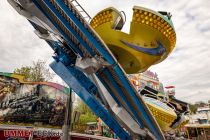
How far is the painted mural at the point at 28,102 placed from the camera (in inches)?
709

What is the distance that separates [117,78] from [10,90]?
17.3 meters

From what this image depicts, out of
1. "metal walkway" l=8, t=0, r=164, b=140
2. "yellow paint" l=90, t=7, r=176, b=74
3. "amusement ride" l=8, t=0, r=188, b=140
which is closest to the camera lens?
"metal walkway" l=8, t=0, r=164, b=140

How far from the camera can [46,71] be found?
2592cm

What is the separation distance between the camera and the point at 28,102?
18.5 meters

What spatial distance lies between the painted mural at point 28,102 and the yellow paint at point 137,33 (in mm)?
14432

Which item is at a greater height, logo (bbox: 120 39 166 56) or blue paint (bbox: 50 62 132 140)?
logo (bbox: 120 39 166 56)

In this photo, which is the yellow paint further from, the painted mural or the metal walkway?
the painted mural


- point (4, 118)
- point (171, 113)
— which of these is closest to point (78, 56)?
point (171, 113)

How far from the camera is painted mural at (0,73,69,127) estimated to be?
18.0 m

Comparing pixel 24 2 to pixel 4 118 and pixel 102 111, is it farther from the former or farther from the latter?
pixel 4 118

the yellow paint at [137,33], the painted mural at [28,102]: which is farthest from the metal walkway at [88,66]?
the painted mural at [28,102]

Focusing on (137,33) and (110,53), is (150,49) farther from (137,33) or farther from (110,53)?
(110,53)

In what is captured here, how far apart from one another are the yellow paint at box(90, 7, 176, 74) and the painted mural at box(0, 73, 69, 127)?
47.3ft

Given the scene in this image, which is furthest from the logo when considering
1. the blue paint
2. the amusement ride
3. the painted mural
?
the painted mural
